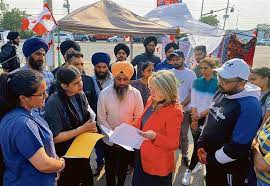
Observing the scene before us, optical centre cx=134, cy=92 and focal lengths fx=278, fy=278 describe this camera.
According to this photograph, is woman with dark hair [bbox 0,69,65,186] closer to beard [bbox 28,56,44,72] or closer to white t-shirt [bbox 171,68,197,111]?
beard [bbox 28,56,44,72]

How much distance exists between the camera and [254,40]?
714 cm

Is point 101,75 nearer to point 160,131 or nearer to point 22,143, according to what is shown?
point 160,131

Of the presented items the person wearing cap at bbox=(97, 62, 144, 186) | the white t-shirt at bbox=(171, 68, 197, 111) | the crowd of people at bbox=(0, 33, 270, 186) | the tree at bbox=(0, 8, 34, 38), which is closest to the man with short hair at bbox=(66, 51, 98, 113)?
the crowd of people at bbox=(0, 33, 270, 186)

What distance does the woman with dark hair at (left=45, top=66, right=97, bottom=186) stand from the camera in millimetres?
2535

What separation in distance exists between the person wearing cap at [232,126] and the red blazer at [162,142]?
40cm

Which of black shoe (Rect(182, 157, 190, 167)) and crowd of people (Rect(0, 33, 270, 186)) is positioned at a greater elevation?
crowd of people (Rect(0, 33, 270, 186))

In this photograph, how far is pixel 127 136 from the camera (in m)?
2.51

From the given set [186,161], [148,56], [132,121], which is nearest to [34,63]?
[132,121]

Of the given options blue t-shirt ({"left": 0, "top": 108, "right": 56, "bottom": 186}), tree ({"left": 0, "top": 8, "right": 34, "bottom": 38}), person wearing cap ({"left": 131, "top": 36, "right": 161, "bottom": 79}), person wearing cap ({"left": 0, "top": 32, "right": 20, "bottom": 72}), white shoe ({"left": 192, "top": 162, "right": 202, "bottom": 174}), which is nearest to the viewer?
blue t-shirt ({"left": 0, "top": 108, "right": 56, "bottom": 186})

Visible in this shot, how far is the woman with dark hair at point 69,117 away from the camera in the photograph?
2535mm

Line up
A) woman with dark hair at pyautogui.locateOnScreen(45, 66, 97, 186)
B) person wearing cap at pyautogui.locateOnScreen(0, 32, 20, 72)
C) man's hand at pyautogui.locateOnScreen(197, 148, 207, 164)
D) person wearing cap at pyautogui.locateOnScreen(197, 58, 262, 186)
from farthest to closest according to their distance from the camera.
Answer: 1. person wearing cap at pyautogui.locateOnScreen(0, 32, 20, 72)
2. man's hand at pyautogui.locateOnScreen(197, 148, 207, 164)
3. woman with dark hair at pyautogui.locateOnScreen(45, 66, 97, 186)
4. person wearing cap at pyautogui.locateOnScreen(197, 58, 262, 186)

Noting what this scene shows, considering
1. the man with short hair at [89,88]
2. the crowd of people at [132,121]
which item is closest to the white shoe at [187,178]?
the crowd of people at [132,121]

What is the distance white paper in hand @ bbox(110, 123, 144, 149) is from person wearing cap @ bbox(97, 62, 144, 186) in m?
0.62

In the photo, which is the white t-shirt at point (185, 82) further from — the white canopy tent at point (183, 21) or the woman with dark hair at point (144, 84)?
the white canopy tent at point (183, 21)
